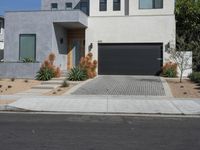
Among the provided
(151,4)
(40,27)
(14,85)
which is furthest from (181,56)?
(14,85)

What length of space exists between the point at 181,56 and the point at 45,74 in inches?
349

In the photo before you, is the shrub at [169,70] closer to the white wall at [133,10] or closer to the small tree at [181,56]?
the small tree at [181,56]

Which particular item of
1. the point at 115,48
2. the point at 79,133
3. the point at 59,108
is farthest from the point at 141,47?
the point at 79,133

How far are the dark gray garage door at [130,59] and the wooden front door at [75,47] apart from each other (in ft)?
6.47

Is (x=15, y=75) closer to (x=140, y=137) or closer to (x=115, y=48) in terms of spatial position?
(x=115, y=48)

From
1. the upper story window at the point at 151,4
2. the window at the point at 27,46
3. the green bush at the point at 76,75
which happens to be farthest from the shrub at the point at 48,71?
the upper story window at the point at 151,4

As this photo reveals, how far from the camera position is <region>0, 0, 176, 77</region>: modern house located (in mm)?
25188

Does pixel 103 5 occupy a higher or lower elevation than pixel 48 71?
higher

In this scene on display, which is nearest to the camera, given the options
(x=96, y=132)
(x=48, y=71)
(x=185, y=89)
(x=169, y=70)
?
(x=96, y=132)

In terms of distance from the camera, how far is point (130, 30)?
2711 centimetres

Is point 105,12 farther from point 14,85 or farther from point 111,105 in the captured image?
point 111,105

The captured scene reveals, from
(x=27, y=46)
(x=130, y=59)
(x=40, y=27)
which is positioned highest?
(x=40, y=27)

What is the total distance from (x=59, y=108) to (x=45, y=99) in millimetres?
2412

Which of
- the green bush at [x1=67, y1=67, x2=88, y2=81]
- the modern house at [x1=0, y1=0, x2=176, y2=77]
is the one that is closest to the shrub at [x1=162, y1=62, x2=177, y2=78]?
the modern house at [x1=0, y1=0, x2=176, y2=77]
